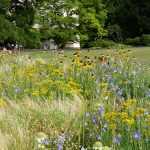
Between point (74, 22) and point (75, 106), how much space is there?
104ft

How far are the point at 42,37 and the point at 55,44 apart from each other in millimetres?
1957

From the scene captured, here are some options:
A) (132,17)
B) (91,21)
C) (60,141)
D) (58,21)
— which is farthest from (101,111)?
(91,21)

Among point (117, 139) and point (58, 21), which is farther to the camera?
point (58, 21)

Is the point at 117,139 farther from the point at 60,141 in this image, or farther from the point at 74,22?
the point at 74,22

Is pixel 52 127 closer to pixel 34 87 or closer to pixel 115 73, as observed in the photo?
pixel 34 87

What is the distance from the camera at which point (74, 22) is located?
3822cm

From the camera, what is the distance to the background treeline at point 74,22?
3310 cm

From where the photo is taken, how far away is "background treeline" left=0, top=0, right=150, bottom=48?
33.1 meters

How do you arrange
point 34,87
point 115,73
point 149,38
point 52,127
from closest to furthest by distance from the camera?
point 52,127 → point 34,87 → point 115,73 → point 149,38

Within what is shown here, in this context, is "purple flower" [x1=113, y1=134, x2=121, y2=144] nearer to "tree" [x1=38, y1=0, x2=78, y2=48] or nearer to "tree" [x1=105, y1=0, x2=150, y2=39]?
"tree" [x1=38, y1=0, x2=78, y2=48]

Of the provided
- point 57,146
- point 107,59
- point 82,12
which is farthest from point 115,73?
point 82,12

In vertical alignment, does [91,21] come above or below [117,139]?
above

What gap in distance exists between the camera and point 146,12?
3641 cm

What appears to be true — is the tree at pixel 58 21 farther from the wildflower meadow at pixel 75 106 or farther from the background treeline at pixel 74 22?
the wildflower meadow at pixel 75 106
